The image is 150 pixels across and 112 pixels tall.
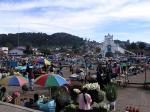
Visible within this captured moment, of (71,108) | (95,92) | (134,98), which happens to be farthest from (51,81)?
(134,98)

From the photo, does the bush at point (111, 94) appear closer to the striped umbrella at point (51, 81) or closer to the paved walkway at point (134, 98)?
the paved walkway at point (134, 98)

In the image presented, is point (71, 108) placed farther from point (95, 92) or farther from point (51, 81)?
point (51, 81)

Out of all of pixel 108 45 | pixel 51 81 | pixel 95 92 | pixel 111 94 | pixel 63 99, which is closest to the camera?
pixel 63 99

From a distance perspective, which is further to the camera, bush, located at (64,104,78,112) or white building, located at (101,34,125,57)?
white building, located at (101,34,125,57)

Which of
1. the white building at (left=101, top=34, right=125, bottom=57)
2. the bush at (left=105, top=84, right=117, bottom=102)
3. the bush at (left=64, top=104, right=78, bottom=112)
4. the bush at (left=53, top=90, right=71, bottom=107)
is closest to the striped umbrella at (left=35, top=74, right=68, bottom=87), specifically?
the bush at (left=53, top=90, right=71, bottom=107)

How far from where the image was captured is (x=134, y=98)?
2225 centimetres

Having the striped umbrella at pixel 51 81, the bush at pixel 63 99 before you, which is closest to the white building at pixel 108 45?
the striped umbrella at pixel 51 81

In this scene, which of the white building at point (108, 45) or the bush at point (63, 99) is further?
the white building at point (108, 45)

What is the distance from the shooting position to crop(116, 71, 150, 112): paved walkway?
63.7 ft

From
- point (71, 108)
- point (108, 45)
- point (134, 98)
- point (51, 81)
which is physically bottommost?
point (134, 98)

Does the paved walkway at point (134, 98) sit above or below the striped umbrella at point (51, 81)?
below

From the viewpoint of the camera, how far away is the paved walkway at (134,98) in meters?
19.4

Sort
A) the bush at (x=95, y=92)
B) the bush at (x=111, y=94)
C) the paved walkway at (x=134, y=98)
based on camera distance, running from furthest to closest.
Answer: the paved walkway at (x=134, y=98), the bush at (x=111, y=94), the bush at (x=95, y=92)

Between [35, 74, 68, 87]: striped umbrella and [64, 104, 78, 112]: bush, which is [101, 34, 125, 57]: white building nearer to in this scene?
[35, 74, 68, 87]: striped umbrella
